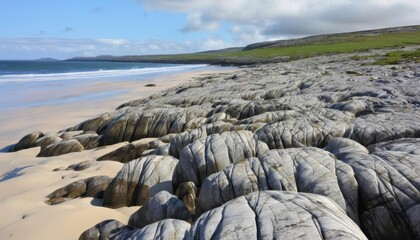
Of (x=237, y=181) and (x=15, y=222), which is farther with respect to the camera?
(x=15, y=222)

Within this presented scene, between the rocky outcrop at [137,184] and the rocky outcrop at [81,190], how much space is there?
2.18 ft

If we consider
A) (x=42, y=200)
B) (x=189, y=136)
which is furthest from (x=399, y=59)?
(x=42, y=200)

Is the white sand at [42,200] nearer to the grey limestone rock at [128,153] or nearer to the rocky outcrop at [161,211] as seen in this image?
the grey limestone rock at [128,153]

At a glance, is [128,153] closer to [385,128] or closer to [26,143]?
[26,143]

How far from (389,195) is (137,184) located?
225 inches

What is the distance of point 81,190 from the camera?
30.6ft

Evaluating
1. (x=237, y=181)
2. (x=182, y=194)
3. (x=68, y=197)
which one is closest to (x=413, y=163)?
(x=237, y=181)

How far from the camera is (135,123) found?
1595cm

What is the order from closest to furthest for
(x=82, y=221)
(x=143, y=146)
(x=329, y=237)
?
1. (x=329, y=237)
2. (x=82, y=221)
3. (x=143, y=146)

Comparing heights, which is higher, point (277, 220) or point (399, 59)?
point (277, 220)

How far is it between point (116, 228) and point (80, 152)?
811 cm

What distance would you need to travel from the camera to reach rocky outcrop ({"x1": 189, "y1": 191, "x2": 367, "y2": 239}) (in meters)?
4.09

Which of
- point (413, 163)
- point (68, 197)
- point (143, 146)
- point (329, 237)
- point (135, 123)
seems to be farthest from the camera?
point (135, 123)

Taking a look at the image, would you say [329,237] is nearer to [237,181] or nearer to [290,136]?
[237,181]
